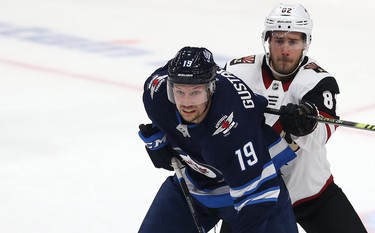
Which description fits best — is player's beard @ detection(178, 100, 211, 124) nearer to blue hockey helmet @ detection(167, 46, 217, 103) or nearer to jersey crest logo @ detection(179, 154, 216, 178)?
A: blue hockey helmet @ detection(167, 46, 217, 103)

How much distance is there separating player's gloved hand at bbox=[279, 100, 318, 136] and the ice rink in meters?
1.07

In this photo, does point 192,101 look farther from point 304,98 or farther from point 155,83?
point 304,98

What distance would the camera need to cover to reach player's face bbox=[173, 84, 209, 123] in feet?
9.02

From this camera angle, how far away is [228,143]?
2736 mm

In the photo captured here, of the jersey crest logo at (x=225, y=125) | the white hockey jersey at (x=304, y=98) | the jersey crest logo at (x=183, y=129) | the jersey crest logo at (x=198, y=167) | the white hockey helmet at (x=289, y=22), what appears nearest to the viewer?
the jersey crest logo at (x=225, y=125)

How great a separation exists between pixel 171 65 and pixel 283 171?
0.65 m

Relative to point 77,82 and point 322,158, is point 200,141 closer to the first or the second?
point 322,158

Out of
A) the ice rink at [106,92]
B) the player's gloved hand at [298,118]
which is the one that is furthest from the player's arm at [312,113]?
the ice rink at [106,92]

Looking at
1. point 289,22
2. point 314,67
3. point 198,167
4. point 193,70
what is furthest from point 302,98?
point 193,70

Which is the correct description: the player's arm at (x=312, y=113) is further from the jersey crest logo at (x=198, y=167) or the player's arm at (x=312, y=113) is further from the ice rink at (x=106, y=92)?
the ice rink at (x=106, y=92)

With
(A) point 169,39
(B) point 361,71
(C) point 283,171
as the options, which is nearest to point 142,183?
(C) point 283,171

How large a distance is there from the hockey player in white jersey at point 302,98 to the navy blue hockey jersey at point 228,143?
0.51 ft

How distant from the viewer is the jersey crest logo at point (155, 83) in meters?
3.01

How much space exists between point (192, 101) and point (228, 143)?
6.4 inches
